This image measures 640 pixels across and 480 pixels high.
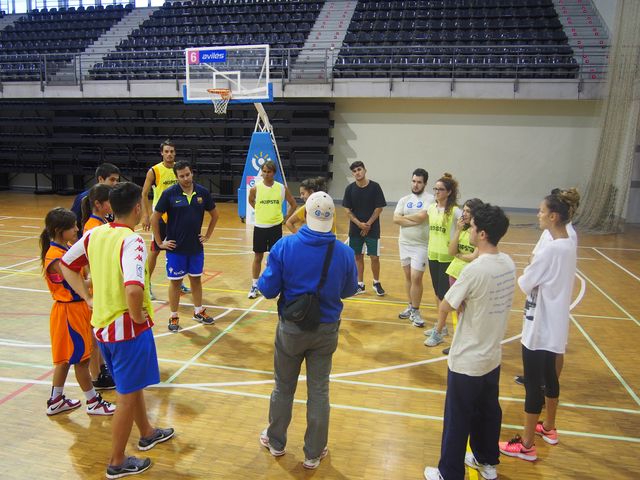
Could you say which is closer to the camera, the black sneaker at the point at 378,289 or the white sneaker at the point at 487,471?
the white sneaker at the point at 487,471

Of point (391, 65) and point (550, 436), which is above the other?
point (391, 65)

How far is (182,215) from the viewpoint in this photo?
546 cm

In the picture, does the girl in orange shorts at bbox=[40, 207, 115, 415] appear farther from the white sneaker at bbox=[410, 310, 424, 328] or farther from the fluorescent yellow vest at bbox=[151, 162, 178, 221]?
the white sneaker at bbox=[410, 310, 424, 328]

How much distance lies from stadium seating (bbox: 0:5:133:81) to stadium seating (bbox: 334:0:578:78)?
411 inches

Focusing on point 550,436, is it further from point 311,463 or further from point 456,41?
point 456,41

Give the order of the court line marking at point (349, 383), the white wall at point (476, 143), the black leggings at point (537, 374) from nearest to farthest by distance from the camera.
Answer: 1. the black leggings at point (537, 374)
2. the court line marking at point (349, 383)
3. the white wall at point (476, 143)

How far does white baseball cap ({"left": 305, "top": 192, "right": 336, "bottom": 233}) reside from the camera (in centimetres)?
300

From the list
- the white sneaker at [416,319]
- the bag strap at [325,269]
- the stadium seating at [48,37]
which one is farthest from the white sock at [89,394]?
the stadium seating at [48,37]

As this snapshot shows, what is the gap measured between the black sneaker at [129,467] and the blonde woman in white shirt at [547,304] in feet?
8.35

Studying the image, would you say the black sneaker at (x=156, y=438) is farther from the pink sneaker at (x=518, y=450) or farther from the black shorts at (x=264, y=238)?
the black shorts at (x=264, y=238)

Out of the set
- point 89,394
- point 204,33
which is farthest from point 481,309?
point 204,33

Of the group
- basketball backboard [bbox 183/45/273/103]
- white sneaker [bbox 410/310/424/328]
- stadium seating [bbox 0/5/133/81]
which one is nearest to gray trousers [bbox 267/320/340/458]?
white sneaker [bbox 410/310/424/328]

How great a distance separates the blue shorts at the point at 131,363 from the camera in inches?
120

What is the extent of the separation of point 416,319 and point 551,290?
2793mm
